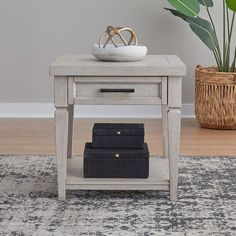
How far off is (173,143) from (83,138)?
139cm

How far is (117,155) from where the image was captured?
253 centimetres

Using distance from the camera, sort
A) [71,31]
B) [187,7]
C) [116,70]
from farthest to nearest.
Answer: [71,31], [187,7], [116,70]

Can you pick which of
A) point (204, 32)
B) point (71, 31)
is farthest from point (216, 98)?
point (71, 31)

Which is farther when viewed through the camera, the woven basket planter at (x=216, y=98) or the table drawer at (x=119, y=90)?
the woven basket planter at (x=216, y=98)

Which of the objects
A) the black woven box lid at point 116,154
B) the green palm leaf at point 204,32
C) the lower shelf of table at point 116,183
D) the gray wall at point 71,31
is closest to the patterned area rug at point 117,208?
the lower shelf of table at point 116,183

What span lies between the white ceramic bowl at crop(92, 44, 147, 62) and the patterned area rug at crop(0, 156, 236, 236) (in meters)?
0.56

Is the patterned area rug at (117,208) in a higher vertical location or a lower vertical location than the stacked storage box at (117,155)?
lower

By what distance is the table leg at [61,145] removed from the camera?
2.46 m

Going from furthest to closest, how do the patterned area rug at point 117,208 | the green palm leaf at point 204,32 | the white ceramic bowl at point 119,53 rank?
the green palm leaf at point 204,32, the white ceramic bowl at point 119,53, the patterned area rug at point 117,208

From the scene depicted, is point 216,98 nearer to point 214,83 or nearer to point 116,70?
point 214,83

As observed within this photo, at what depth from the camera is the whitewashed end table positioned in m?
2.41

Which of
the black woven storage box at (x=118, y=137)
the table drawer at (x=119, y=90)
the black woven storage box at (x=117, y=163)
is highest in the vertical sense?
the table drawer at (x=119, y=90)

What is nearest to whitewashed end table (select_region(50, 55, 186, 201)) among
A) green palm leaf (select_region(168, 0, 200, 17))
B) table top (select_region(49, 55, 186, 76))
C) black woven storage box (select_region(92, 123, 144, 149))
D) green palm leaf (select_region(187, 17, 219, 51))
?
table top (select_region(49, 55, 186, 76))

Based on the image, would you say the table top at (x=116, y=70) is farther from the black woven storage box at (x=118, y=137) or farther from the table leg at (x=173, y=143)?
the black woven storage box at (x=118, y=137)
